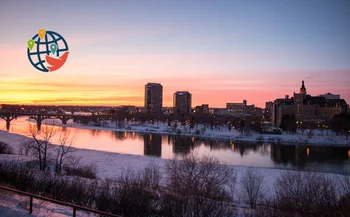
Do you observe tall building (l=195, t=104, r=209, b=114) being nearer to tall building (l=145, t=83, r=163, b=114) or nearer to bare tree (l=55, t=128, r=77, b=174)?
tall building (l=145, t=83, r=163, b=114)

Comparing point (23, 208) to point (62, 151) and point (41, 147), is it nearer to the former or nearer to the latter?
point (41, 147)

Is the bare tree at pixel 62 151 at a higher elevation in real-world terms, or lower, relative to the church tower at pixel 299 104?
lower

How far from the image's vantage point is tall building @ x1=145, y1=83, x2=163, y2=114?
16338 cm

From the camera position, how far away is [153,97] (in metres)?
165

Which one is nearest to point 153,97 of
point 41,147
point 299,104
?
point 299,104

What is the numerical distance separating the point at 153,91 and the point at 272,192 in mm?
149618

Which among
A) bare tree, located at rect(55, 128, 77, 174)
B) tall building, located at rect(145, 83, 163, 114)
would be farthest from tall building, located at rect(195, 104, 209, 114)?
bare tree, located at rect(55, 128, 77, 174)

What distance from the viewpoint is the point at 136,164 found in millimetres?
24984

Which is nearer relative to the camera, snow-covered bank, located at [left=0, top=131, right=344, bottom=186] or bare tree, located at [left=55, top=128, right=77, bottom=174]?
bare tree, located at [left=55, top=128, right=77, bottom=174]

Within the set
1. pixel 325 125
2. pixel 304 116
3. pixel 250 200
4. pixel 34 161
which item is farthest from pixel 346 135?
pixel 34 161

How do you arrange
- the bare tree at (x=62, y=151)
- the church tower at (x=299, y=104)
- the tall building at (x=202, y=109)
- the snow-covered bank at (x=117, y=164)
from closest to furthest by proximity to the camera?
1. the bare tree at (x=62, y=151)
2. the snow-covered bank at (x=117, y=164)
3. the church tower at (x=299, y=104)
4. the tall building at (x=202, y=109)

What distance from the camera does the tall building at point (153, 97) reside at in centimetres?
16338

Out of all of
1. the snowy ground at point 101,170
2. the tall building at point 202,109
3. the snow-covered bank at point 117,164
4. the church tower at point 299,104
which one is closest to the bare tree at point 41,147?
the snowy ground at point 101,170

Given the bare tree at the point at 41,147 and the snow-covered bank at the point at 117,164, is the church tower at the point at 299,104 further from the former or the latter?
the bare tree at the point at 41,147
